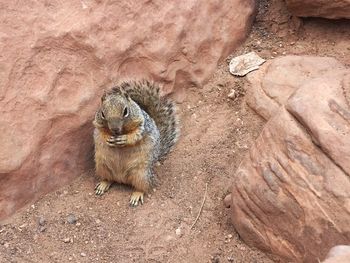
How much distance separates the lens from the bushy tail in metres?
5.08

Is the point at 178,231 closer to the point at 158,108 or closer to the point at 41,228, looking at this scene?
the point at 41,228

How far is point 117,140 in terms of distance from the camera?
A: 470 centimetres

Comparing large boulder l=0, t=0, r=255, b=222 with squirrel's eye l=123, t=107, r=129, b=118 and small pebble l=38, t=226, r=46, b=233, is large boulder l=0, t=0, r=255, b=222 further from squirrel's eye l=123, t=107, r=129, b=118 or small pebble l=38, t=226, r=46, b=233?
squirrel's eye l=123, t=107, r=129, b=118

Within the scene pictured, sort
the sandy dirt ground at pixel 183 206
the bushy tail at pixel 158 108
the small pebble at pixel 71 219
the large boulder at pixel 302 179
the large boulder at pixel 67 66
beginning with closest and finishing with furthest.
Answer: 1. the large boulder at pixel 302 179
2. the sandy dirt ground at pixel 183 206
3. the large boulder at pixel 67 66
4. the small pebble at pixel 71 219
5. the bushy tail at pixel 158 108

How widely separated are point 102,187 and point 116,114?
2.28 ft

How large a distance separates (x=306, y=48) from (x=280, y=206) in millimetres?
2229

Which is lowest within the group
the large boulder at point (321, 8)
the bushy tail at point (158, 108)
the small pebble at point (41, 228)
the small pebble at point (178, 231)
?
the small pebble at point (41, 228)

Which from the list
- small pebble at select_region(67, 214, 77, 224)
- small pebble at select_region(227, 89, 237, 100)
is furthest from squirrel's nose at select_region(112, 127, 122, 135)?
small pebble at select_region(227, 89, 237, 100)

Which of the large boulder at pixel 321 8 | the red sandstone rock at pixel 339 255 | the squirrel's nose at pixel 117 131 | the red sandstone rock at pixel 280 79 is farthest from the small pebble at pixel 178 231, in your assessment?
the large boulder at pixel 321 8

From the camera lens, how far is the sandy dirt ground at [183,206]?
4.33 metres

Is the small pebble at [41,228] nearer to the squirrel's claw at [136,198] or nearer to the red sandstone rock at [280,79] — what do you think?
the squirrel's claw at [136,198]

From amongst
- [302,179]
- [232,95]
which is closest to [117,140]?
[232,95]

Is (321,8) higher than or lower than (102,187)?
higher

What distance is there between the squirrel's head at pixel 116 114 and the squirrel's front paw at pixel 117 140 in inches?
1.5
